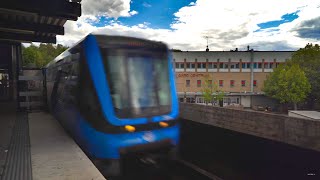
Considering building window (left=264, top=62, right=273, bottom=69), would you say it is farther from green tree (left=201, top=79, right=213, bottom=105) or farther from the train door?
the train door

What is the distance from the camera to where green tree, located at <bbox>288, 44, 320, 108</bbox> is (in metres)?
54.0

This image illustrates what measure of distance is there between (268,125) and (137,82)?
7179mm

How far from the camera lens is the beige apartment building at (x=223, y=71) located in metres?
61.0

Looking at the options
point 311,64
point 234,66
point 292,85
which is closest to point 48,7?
point 292,85

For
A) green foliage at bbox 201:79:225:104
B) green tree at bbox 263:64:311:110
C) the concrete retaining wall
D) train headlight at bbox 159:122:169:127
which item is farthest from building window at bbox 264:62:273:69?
train headlight at bbox 159:122:169:127

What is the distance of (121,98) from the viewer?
21.7 ft

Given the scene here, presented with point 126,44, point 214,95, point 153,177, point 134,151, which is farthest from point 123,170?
point 214,95

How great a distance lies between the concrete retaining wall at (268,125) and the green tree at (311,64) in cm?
4665

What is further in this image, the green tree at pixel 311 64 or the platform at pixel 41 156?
the green tree at pixel 311 64

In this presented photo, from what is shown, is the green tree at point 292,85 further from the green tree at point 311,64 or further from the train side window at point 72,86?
the train side window at point 72,86

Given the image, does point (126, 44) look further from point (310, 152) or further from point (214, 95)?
point (214, 95)


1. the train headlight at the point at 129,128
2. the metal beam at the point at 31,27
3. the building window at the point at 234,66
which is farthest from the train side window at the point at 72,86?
the building window at the point at 234,66

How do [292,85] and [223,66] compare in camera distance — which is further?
[223,66]

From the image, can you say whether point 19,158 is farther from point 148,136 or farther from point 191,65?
point 191,65
